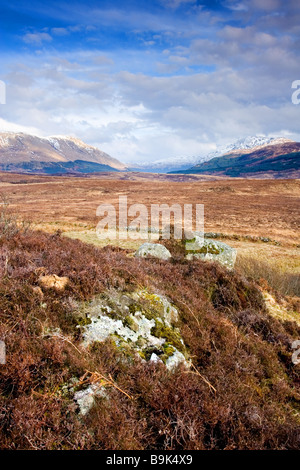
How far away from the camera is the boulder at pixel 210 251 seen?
42.9 ft

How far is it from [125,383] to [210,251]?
1061cm

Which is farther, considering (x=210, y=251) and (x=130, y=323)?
(x=210, y=251)

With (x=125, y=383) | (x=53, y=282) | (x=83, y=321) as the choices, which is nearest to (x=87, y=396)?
(x=125, y=383)

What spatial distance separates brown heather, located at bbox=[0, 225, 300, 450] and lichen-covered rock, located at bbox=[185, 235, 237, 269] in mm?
7422

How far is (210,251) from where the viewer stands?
523 inches

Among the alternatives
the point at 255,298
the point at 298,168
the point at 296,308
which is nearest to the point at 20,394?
the point at 255,298

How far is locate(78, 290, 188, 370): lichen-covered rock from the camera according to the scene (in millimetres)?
4066

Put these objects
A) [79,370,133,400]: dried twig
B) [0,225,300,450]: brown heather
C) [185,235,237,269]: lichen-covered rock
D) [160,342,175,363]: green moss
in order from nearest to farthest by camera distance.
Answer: [0,225,300,450]: brown heather
[79,370,133,400]: dried twig
[160,342,175,363]: green moss
[185,235,237,269]: lichen-covered rock

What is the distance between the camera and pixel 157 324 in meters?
4.77

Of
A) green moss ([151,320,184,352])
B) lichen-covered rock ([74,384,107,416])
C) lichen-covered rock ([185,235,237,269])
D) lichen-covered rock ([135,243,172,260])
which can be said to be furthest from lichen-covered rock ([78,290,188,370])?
lichen-covered rock ([185,235,237,269])

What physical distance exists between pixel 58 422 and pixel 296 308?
9.97 metres

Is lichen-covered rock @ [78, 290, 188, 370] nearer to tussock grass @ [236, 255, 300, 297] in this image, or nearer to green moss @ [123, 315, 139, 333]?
green moss @ [123, 315, 139, 333]

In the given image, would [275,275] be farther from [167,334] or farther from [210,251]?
[167,334]

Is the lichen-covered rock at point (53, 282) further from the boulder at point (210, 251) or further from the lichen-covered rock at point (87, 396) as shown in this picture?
the boulder at point (210, 251)
